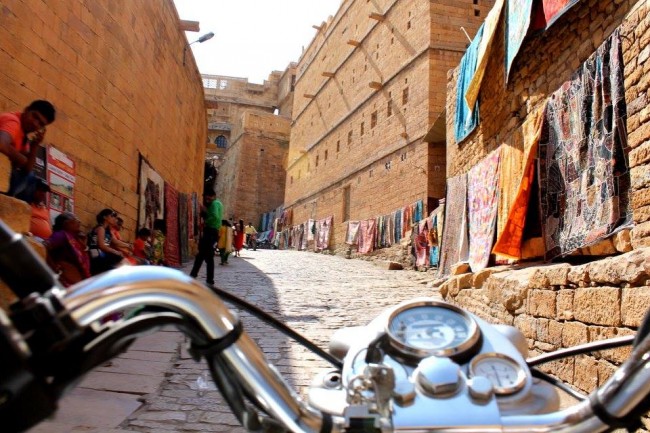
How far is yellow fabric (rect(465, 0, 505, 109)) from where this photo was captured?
798cm

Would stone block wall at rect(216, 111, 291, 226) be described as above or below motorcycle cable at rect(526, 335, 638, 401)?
above

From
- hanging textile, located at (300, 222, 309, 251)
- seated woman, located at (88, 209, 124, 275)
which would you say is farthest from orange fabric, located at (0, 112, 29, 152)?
hanging textile, located at (300, 222, 309, 251)

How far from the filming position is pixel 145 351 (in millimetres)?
4465

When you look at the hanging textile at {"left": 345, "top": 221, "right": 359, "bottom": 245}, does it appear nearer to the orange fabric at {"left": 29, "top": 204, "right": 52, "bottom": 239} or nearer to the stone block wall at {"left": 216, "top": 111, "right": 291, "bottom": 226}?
the orange fabric at {"left": 29, "top": 204, "right": 52, "bottom": 239}

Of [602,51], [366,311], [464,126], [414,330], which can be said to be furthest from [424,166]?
[414,330]

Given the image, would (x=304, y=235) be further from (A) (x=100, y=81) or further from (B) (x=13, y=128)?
(B) (x=13, y=128)

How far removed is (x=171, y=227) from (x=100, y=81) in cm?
515

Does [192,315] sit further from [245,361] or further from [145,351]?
[145,351]

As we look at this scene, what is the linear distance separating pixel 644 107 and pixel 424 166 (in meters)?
11.9

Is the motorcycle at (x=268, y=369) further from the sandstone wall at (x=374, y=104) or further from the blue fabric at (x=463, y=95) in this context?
the sandstone wall at (x=374, y=104)

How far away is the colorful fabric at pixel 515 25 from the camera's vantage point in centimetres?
664

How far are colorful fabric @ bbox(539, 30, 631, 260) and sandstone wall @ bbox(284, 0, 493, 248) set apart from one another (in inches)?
375

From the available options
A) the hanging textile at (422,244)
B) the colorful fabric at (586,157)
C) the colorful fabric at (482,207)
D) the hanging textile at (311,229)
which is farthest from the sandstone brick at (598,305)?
the hanging textile at (311,229)

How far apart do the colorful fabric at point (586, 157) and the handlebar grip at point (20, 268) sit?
4.64m
